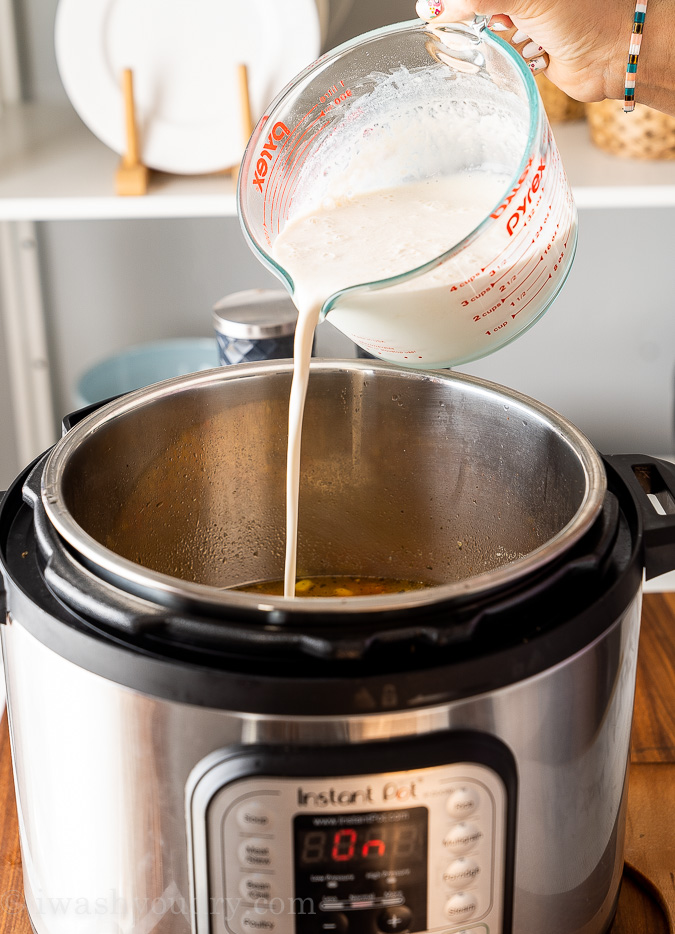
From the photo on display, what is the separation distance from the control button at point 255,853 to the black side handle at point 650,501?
313 mm

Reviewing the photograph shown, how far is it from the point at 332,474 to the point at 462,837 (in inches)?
17.6

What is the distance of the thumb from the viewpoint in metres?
0.77

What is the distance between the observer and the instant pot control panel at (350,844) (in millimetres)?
563

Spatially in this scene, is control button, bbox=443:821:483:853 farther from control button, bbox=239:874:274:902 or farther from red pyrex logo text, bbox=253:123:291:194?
red pyrex logo text, bbox=253:123:291:194

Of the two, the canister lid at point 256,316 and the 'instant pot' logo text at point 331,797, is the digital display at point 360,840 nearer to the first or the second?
the 'instant pot' logo text at point 331,797

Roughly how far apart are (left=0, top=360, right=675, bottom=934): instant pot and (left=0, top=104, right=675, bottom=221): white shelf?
71cm

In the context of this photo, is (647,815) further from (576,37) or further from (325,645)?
(576,37)

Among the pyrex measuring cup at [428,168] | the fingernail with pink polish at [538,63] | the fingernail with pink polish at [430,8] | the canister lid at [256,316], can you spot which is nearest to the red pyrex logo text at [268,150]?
the pyrex measuring cup at [428,168]

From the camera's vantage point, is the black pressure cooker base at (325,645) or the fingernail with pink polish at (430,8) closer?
the black pressure cooker base at (325,645)

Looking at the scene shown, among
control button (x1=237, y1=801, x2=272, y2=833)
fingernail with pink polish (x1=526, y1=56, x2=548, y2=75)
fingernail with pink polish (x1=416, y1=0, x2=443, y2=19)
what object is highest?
fingernail with pink polish (x1=416, y1=0, x2=443, y2=19)

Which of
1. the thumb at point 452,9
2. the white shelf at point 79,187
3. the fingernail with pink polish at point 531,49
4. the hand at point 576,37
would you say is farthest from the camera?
the white shelf at point 79,187

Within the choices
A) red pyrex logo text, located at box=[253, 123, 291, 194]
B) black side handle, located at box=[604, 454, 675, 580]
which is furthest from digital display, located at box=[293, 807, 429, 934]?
red pyrex logo text, located at box=[253, 123, 291, 194]

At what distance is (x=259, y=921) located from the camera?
1.99 feet

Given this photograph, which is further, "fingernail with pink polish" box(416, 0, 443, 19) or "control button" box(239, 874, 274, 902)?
"fingernail with pink polish" box(416, 0, 443, 19)
